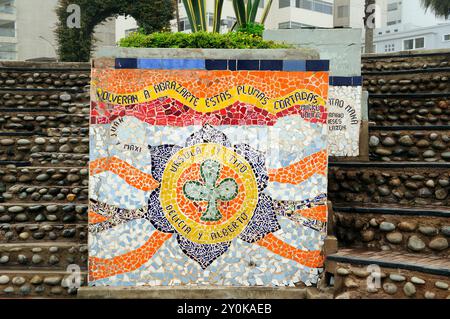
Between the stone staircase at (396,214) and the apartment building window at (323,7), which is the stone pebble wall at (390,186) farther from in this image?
the apartment building window at (323,7)

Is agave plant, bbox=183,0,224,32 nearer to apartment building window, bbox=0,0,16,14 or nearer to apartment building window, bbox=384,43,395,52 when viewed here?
apartment building window, bbox=384,43,395,52

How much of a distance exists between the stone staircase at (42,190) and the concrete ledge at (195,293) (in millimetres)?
570

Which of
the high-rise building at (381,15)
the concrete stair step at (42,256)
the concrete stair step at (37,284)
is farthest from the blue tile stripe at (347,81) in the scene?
the high-rise building at (381,15)

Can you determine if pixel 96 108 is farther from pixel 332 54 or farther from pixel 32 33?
pixel 32 33

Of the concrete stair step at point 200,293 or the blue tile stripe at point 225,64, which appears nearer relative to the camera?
the concrete stair step at point 200,293

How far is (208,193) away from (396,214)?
7.91ft

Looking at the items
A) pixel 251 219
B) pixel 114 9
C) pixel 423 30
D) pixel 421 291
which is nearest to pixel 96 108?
pixel 251 219

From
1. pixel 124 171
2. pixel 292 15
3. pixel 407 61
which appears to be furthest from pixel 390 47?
pixel 124 171

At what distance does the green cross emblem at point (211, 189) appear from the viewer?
23.8 feet

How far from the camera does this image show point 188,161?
23.9 feet

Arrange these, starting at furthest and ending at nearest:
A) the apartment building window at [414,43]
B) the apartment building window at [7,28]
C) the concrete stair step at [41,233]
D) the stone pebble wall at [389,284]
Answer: the apartment building window at [7,28] < the apartment building window at [414,43] < the concrete stair step at [41,233] < the stone pebble wall at [389,284]

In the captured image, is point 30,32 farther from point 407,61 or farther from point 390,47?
point 407,61

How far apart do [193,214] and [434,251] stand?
9.65 feet

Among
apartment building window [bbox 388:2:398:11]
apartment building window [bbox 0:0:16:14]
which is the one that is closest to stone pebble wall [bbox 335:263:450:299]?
apartment building window [bbox 0:0:16:14]
